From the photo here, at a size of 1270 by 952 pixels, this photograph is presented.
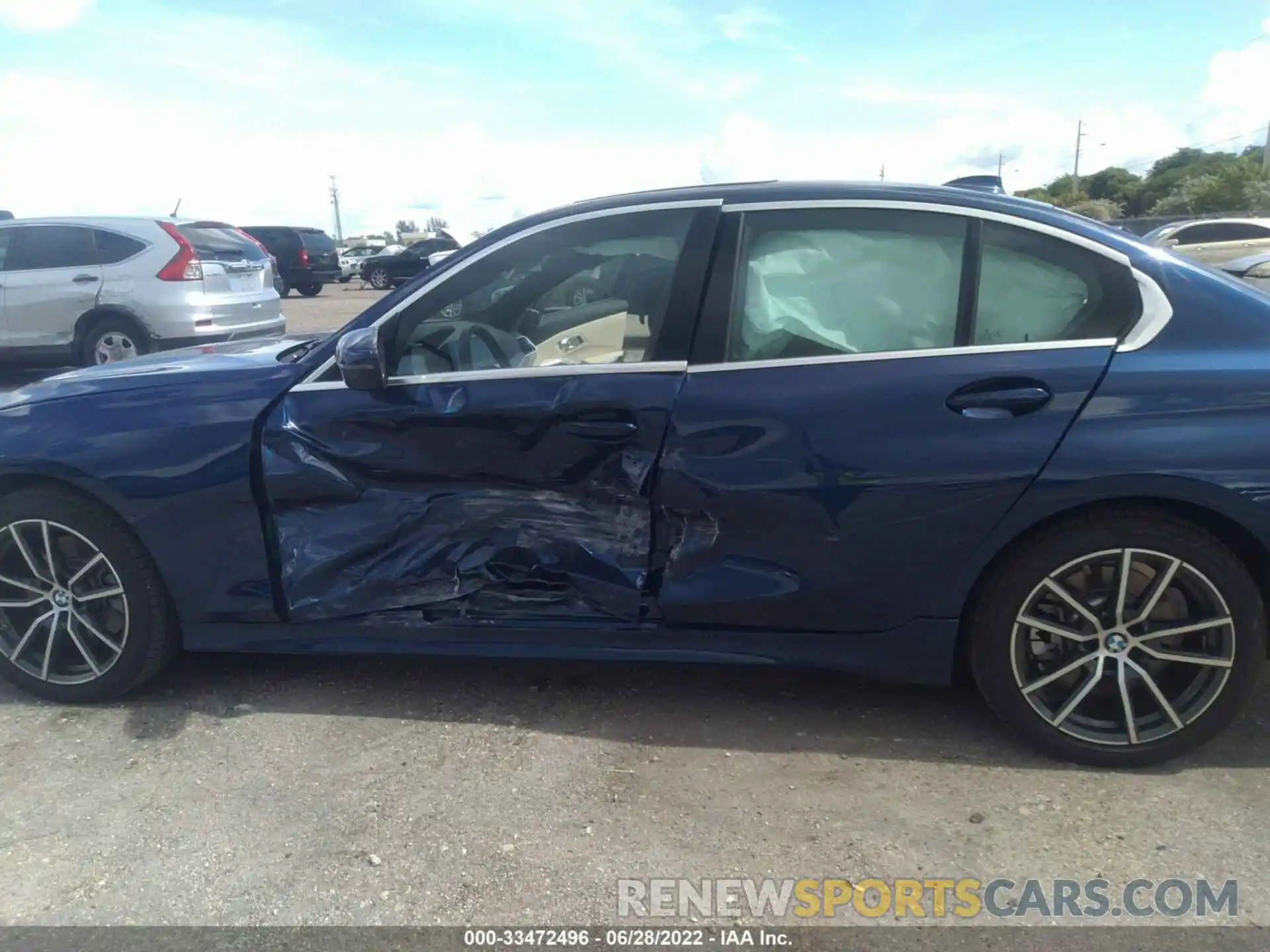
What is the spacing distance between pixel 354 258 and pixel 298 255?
14386mm

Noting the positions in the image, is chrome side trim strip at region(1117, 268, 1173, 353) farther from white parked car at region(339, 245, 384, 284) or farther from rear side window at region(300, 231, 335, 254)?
white parked car at region(339, 245, 384, 284)

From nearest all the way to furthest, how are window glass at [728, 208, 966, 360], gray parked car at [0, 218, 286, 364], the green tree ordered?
window glass at [728, 208, 966, 360] → gray parked car at [0, 218, 286, 364] → the green tree

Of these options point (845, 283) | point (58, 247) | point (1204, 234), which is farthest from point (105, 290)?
point (1204, 234)

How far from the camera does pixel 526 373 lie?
9.64ft

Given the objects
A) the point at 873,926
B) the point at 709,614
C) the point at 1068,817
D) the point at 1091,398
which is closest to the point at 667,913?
the point at 873,926

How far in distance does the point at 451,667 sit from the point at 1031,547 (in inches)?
80.4

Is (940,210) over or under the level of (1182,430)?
over

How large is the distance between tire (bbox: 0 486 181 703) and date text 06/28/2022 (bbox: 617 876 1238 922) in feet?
6.10

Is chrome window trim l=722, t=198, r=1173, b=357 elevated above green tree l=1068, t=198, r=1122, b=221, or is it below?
below

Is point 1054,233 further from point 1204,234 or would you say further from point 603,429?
point 1204,234

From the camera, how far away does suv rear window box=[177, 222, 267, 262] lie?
9047mm

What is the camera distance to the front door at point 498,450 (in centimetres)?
288

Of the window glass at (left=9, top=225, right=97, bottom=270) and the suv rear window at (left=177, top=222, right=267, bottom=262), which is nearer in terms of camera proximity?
the window glass at (left=9, top=225, right=97, bottom=270)

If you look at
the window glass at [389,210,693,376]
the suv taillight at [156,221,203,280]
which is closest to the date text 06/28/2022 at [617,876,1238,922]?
the window glass at [389,210,693,376]
